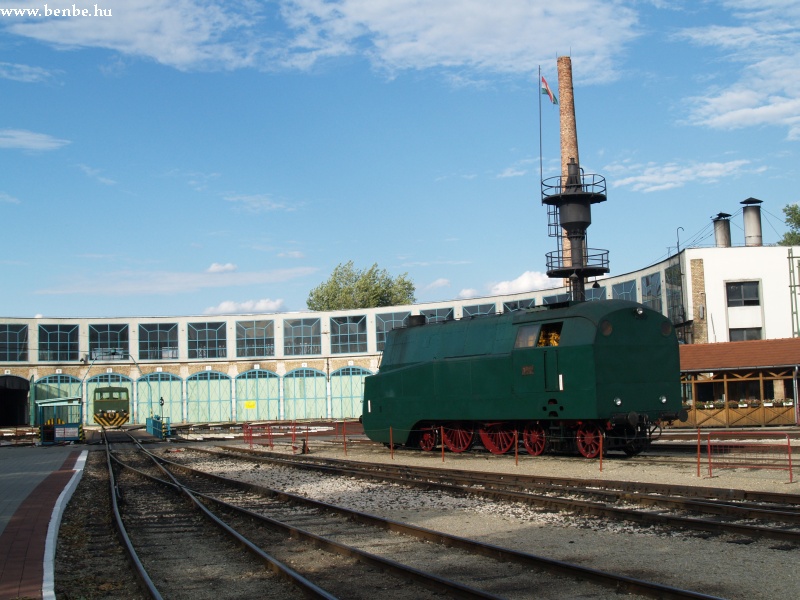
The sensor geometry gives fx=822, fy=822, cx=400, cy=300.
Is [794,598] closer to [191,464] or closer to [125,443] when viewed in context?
[191,464]

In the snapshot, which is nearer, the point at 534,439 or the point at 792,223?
the point at 534,439

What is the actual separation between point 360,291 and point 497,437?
3124 inches

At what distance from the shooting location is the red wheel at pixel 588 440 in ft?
68.5

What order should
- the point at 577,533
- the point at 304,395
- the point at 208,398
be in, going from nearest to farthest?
the point at 577,533 < the point at 208,398 < the point at 304,395

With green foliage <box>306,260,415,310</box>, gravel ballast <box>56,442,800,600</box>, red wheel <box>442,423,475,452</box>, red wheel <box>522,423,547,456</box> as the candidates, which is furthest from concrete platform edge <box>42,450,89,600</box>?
green foliage <box>306,260,415,310</box>

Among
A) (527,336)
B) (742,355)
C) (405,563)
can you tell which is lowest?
(405,563)

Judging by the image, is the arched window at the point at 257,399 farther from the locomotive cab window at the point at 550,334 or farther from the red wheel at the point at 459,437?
the locomotive cab window at the point at 550,334

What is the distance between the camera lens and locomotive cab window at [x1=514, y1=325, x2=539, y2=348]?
72.1 ft

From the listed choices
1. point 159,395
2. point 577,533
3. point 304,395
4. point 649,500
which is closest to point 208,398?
point 159,395

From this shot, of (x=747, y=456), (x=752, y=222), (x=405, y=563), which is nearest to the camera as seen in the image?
(x=405, y=563)

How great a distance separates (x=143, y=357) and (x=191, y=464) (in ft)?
129

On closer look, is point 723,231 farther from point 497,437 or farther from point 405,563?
point 405,563

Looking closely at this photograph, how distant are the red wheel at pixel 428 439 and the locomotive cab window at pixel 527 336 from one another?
5.04 m

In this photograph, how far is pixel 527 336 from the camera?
22250 millimetres
